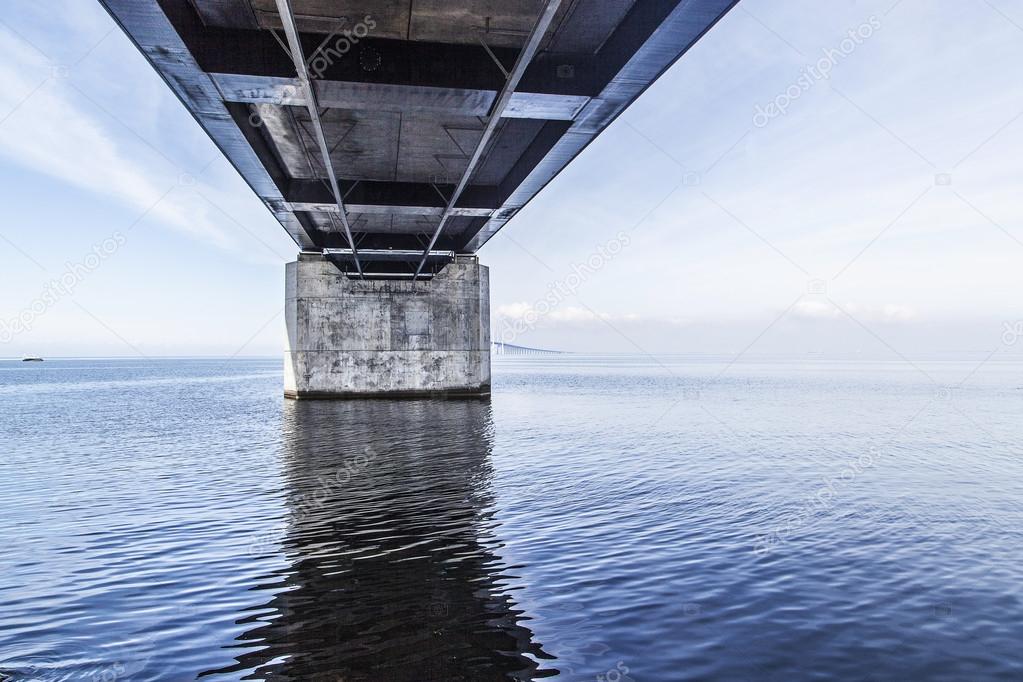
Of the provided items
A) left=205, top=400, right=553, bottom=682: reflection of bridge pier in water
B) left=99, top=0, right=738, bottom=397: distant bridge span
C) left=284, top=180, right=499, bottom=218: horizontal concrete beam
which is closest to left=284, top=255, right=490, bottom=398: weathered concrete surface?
left=99, top=0, right=738, bottom=397: distant bridge span

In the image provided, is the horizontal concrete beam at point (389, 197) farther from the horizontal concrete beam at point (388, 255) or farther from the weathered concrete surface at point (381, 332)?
the weathered concrete surface at point (381, 332)

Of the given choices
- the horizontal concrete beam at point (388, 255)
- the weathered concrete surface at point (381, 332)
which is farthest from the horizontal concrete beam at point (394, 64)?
the weathered concrete surface at point (381, 332)

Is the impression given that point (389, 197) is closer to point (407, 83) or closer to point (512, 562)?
point (407, 83)

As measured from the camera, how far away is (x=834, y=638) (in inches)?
249

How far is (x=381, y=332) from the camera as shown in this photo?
3703 cm

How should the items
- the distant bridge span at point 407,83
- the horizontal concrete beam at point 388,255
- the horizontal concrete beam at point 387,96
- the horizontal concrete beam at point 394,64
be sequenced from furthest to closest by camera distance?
the horizontal concrete beam at point 388,255 → the horizontal concrete beam at point 387,96 → the horizontal concrete beam at point 394,64 → the distant bridge span at point 407,83

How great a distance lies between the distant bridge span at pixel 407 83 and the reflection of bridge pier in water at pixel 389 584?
264 inches

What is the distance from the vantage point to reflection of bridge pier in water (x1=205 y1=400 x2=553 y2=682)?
18.7 feet

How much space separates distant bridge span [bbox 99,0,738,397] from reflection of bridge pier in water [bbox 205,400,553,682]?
6.71 m

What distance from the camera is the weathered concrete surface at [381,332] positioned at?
36.5m

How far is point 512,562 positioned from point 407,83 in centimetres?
834

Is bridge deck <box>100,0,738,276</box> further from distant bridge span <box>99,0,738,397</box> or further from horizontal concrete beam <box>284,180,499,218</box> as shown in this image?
horizontal concrete beam <box>284,180,499,218</box>

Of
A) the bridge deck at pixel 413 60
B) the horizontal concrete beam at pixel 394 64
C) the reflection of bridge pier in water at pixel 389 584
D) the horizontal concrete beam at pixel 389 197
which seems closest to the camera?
the reflection of bridge pier in water at pixel 389 584

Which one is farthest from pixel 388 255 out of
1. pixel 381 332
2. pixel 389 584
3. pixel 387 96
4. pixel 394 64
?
pixel 389 584
